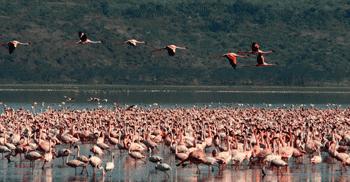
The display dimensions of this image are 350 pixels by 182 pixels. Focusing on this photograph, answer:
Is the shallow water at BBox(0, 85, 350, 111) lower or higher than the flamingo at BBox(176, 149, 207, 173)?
higher

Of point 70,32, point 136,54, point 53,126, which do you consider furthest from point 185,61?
point 53,126

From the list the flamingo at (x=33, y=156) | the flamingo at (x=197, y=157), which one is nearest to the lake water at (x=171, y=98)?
the flamingo at (x=33, y=156)

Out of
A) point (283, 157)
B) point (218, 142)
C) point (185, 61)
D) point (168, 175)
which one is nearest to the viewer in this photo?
point (168, 175)

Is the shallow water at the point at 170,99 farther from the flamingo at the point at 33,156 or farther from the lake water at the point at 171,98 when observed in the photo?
the flamingo at the point at 33,156

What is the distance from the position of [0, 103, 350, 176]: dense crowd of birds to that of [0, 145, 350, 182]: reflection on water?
0.80 ft

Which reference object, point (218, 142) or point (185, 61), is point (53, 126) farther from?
point (185, 61)

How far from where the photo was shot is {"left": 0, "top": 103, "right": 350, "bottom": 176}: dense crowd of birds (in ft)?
110

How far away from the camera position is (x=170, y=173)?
32.1 m

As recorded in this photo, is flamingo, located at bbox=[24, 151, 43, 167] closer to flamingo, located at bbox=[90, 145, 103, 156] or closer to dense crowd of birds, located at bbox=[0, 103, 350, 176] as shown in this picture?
dense crowd of birds, located at bbox=[0, 103, 350, 176]

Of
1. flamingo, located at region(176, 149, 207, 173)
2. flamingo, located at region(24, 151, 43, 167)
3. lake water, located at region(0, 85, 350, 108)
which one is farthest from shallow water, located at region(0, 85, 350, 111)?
flamingo, located at region(176, 149, 207, 173)

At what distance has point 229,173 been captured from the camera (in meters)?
31.9

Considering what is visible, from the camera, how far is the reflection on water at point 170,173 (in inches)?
1205

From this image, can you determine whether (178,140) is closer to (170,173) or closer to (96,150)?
(96,150)

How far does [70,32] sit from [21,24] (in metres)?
8.72
